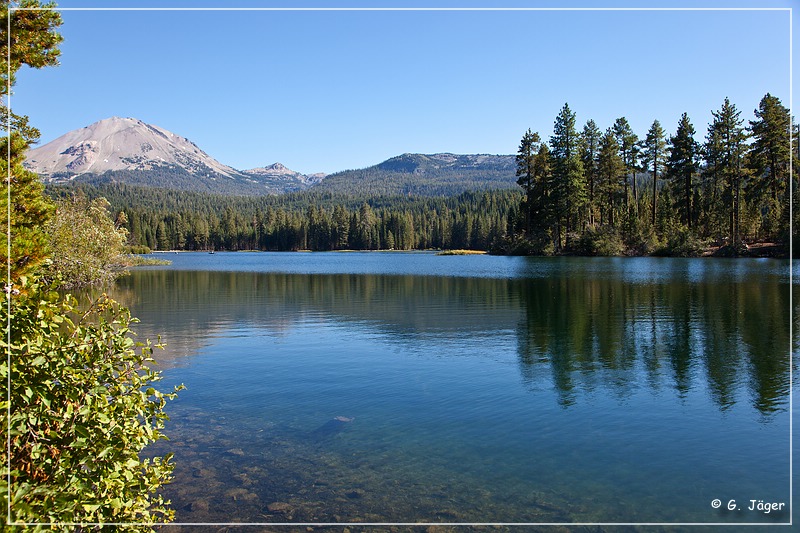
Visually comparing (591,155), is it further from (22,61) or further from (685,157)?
(22,61)

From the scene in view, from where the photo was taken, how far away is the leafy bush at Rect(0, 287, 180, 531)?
486cm

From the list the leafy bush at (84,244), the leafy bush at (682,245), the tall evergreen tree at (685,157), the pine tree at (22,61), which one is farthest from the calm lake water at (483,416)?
the tall evergreen tree at (685,157)

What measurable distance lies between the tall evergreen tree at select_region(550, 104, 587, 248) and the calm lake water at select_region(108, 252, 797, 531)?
6062cm

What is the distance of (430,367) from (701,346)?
9876 mm

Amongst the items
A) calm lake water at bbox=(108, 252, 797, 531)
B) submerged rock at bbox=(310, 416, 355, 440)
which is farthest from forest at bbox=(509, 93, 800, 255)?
submerged rock at bbox=(310, 416, 355, 440)

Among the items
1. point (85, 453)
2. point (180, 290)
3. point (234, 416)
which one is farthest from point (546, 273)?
point (85, 453)

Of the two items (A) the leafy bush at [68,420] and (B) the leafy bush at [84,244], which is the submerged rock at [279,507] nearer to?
(A) the leafy bush at [68,420]

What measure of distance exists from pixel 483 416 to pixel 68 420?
921 cm

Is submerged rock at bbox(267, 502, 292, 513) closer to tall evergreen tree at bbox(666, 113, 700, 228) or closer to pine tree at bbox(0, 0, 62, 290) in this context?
pine tree at bbox(0, 0, 62, 290)

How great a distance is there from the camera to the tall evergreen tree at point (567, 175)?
8712cm

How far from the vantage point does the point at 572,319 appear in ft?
86.4

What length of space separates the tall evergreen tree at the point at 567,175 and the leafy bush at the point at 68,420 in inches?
3441

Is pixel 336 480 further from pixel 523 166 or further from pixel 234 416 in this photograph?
pixel 523 166

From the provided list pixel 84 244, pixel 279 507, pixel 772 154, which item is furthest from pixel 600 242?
pixel 279 507
